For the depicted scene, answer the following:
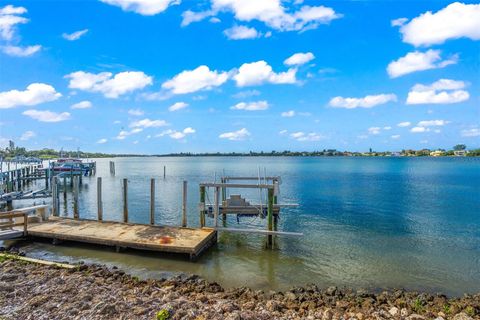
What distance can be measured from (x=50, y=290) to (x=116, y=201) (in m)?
23.8

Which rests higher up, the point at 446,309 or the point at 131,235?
the point at 131,235

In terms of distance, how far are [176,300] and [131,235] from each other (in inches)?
277

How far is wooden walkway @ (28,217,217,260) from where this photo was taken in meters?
13.0

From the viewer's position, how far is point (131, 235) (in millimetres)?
14266

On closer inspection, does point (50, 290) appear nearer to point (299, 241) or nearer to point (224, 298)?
point (224, 298)

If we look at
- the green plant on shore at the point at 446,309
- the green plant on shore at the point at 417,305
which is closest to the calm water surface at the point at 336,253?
the green plant on shore at the point at 417,305

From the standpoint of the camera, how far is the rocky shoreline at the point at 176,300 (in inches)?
289

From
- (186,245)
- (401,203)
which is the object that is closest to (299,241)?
(186,245)

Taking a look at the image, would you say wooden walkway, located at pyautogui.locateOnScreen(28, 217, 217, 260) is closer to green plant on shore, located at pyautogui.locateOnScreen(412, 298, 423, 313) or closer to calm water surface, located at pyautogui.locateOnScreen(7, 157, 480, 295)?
calm water surface, located at pyautogui.locateOnScreen(7, 157, 480, 295)

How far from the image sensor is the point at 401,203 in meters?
31.5

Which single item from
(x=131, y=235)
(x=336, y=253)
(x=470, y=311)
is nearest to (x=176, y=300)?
(x=131, y=235)

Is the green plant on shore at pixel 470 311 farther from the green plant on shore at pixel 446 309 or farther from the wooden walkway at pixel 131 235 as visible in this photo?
the wooden walkway at pixel 131 235

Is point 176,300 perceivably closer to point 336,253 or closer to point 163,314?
point 163,314

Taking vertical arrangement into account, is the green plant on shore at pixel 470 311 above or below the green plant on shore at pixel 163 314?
below
